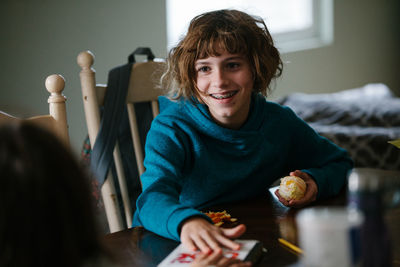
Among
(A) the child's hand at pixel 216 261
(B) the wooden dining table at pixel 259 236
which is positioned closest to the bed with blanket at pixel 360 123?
(B) the wooden dining table at pixel 259 236

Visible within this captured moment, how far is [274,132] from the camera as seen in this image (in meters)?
1.31

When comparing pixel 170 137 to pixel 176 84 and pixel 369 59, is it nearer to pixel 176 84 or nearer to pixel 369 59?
pixel 176 84

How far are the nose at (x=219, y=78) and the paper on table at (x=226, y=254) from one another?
0.54m

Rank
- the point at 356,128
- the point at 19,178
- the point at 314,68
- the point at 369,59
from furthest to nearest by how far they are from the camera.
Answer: the point at 369,59 < the point at 314,68 < the point at 356,128 < the point at 19,178

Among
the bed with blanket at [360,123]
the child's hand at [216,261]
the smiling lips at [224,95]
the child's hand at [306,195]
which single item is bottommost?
the bed with blanket at [360,123]

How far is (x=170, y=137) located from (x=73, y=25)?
4.27 feet

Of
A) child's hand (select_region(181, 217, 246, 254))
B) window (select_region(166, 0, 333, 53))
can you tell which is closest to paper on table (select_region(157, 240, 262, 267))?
child's hand (select_region(181, 217, 246, 254))

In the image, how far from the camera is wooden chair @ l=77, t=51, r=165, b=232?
127 centimetres

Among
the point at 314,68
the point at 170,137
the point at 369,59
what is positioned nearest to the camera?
the point at 170,137

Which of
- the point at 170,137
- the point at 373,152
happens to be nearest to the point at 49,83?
the point at 170,137

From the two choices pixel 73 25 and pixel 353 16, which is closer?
pixel 73 25

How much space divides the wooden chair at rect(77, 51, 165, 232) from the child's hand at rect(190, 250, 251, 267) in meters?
0.69

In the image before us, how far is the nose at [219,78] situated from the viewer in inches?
46.1

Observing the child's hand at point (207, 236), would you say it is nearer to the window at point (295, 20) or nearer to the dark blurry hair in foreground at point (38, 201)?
the dark blurry hair in foreground at point (38, 201)
